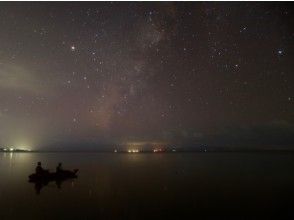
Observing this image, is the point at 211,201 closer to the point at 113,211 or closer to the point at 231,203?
the point at 231,203

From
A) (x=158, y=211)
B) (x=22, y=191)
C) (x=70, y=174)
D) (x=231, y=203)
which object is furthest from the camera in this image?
(x=70, y=174)

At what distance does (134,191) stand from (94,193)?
232 inches

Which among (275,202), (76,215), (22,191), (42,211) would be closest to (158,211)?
(76,215)

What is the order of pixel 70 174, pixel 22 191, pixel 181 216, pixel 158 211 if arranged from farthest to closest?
pixel 70 174
pixel 22 191
pixel 158 211
pixel 181 216

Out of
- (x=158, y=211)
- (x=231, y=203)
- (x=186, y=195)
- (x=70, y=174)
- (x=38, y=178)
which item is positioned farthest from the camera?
(x=70, y=174)

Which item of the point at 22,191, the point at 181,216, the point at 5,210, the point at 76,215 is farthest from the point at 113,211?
the point at 22,191

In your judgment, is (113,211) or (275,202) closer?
(113,211)

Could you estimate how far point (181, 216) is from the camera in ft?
91.8

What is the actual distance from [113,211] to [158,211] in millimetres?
4690

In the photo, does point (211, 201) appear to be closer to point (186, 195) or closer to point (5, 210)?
point (186, 195)

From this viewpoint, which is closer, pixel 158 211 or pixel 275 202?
pixel 158 211

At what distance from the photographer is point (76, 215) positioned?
28.1m

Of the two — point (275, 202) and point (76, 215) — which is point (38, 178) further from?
point (275, 202)

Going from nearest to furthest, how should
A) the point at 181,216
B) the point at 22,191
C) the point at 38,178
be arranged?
the point at 181,216
the point at 22,191
the point at 38,178
